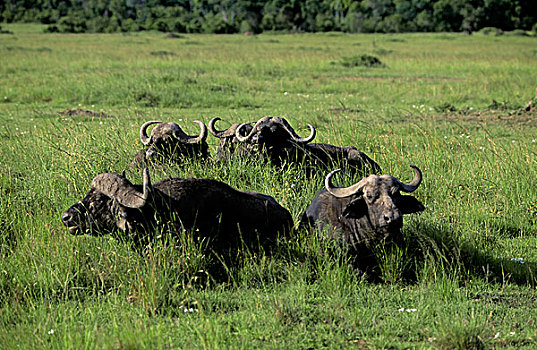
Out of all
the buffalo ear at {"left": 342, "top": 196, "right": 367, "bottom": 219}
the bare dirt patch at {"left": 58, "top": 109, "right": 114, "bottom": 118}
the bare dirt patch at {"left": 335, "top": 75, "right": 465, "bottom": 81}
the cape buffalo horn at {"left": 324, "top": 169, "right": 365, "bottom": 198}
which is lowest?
the bare dirt patch at {"left": 335, "top": 75, "right": 465, "bottom": 81}

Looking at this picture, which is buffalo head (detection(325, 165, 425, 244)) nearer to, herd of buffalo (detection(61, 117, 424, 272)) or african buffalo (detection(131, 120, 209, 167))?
herd of buffalo (detection(61, 117, 424, 272))

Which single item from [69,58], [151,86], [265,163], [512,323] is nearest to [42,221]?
[265,163]

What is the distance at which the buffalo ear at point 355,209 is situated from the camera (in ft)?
18.1

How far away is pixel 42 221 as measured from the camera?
6.24 metres

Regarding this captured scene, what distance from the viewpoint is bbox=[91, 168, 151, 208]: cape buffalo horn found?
5.20 metres

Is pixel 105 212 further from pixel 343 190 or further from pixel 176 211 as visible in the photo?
pixel 343 190

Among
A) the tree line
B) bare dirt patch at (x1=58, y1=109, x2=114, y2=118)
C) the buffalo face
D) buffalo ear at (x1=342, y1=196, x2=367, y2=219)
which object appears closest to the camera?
the buffalo face

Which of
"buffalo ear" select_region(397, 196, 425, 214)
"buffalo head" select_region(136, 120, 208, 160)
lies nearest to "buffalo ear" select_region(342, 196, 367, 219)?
"buffalo ear" select_region(397, 196, 425, 214)

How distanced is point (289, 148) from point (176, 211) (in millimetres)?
3254

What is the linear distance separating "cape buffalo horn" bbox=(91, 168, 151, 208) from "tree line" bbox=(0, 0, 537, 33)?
188 feet

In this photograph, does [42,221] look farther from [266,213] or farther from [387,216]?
[387,216]

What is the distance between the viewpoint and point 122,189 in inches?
211

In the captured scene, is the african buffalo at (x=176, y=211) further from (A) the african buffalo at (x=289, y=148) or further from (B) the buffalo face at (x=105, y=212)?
(A) the african buffalo at (x=289, y=148)

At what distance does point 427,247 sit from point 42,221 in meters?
3.69
